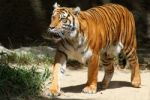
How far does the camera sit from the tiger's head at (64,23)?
7.94 metres

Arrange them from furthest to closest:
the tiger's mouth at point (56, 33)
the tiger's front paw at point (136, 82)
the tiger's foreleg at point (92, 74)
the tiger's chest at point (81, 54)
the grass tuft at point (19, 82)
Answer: the tiger's front paw at point (136, 82) < the tiger's foreleg at point (92, 74) < the tiger's chest at point (81, 54) < the tiger's mouth at point (56, 33) < the grass tuft at point (19, 82)

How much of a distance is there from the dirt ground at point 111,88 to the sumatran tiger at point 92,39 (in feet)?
0.47

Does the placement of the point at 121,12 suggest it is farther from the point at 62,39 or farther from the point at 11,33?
the point at 11,33

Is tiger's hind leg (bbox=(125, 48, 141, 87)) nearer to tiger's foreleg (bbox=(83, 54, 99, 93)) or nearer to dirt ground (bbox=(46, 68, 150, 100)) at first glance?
dirt ground (bbox=(46, 68, 150, 100))

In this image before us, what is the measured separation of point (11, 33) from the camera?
13227 millimetres

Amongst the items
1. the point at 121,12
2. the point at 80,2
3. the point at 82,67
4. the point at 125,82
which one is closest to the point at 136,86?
the point at 125,82

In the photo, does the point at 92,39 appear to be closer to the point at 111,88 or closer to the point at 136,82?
the point at 111,88

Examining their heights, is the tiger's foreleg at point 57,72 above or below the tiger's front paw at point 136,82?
above

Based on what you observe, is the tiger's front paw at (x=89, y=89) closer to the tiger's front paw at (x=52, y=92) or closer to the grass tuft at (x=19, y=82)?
the tiger's front paw at (x=52, y=92)

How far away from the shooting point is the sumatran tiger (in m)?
8.11

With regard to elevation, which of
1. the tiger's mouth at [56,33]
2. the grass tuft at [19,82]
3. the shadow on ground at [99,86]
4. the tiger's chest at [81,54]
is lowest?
the shadow on ground at [99,86]

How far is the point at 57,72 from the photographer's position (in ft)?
26.8

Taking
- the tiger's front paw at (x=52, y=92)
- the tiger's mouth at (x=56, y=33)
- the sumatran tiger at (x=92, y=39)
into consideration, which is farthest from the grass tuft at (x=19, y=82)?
the tiger's mouth at (x=56, y=33)

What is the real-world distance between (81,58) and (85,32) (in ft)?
1.21
